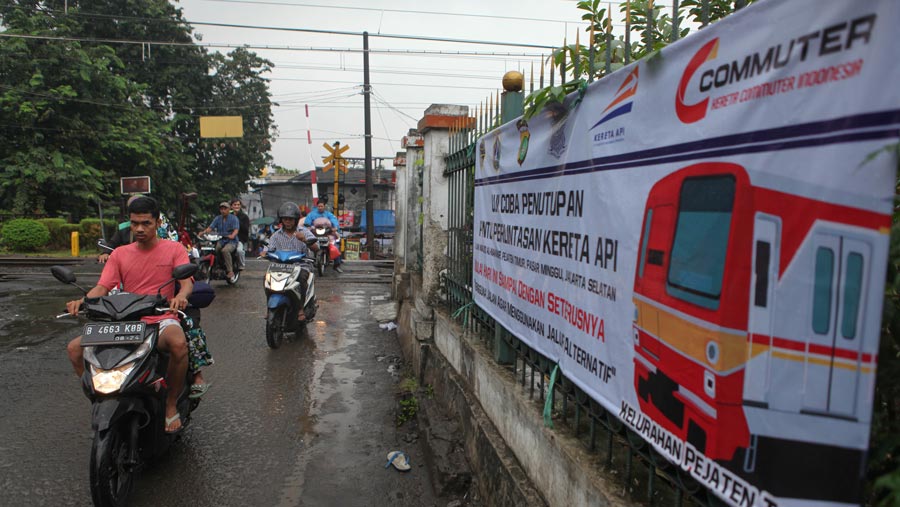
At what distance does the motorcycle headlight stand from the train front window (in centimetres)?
298

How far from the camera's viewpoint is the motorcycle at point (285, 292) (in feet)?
23.6

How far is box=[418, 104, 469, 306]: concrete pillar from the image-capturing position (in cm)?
575

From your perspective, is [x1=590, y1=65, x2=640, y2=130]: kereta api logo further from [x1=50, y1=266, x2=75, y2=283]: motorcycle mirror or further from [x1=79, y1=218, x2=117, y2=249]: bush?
[x1=79, y1=218, x2=117, y2=249]: bush

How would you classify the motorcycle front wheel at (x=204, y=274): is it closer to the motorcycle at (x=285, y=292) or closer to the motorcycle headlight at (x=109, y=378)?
the motorcycle at (x=285, y=292)

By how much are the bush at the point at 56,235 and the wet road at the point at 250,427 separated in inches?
558

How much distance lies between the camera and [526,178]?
10.5 ft

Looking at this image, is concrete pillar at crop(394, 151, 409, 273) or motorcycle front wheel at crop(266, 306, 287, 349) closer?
motorcycle front wheel at crop(266, 306, 287, 349)

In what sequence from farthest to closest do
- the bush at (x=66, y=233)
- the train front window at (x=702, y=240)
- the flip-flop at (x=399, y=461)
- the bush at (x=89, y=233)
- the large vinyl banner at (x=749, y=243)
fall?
1. the bush at (x=89, y=233)
2. the bush at (x=66, y=233)
3. the flip-flop at (x=399, y=461)
4. the train front window at (x=702, y=240)
5. the large vinyl banner at (x=749, y=243)

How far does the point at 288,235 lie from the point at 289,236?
0.07 feet

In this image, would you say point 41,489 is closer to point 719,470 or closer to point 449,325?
point 449,325

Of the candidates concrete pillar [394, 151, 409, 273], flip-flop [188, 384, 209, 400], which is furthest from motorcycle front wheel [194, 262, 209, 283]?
flip-flop [188, 384, 209, 400]


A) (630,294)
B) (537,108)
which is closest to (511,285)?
A: (537,108)

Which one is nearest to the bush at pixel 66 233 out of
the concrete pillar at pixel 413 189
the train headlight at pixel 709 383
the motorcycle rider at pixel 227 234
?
the motorcycle rider at pixel 227 234

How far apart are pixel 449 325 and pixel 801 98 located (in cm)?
393
